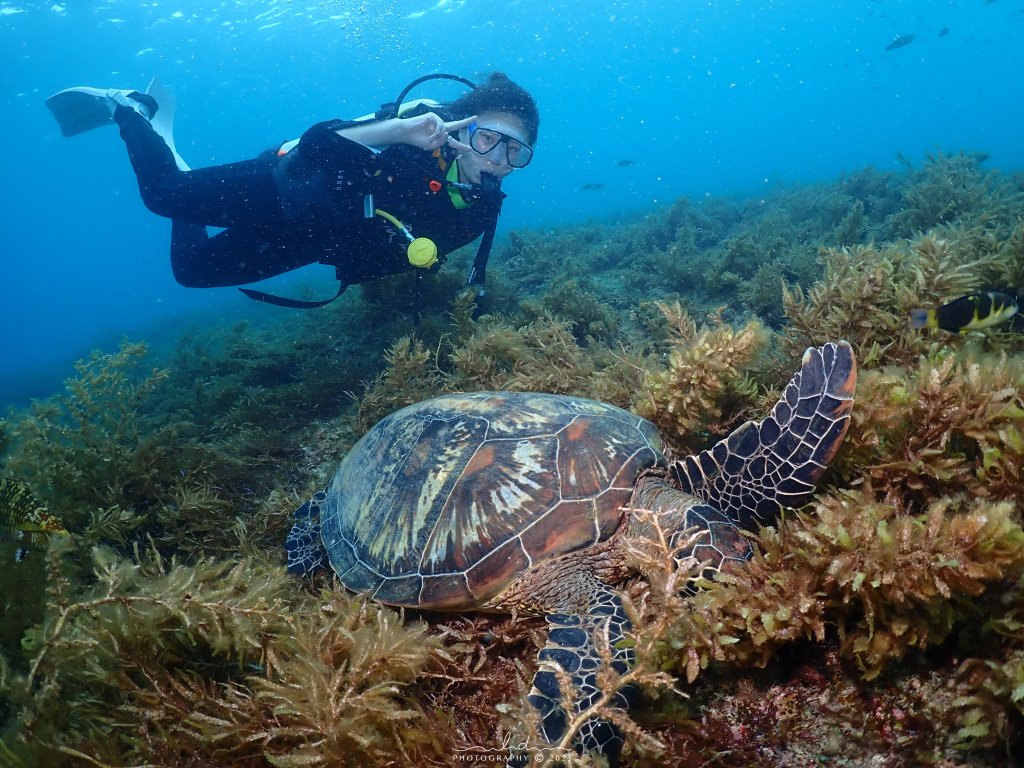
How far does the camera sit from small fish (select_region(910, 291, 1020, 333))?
8.11ft

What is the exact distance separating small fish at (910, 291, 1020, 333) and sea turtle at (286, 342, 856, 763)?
3.72ft

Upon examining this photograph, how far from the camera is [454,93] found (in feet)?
192

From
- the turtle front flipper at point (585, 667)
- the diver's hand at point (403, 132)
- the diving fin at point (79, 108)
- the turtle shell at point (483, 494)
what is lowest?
the turtle front flipper at point (585, 667)

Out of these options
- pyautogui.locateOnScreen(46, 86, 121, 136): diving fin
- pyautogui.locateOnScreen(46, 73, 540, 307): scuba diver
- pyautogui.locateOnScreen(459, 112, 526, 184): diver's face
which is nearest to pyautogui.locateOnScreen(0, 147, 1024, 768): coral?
pyautogui.locateOnScreen(46, 73, 540, 307): scuba diver

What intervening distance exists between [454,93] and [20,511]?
67.2 meters

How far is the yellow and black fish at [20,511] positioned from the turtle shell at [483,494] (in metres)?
1.42

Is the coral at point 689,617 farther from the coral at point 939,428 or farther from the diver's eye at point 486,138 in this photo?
the diver's eye at point 486,138

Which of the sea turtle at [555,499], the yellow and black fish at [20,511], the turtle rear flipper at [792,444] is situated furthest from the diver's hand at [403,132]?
the turtle rear flipper at [792,444]

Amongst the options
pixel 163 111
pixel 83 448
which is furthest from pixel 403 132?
pixel 163 111

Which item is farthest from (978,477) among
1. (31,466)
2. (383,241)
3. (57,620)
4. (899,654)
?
(31,466)

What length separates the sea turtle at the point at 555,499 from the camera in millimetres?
1994

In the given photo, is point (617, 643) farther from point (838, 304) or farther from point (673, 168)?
point (673, 168)

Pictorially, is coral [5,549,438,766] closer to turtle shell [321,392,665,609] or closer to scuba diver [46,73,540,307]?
turtle shell [321,392,665,609]

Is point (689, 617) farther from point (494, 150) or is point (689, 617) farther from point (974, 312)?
point (494, 150)
